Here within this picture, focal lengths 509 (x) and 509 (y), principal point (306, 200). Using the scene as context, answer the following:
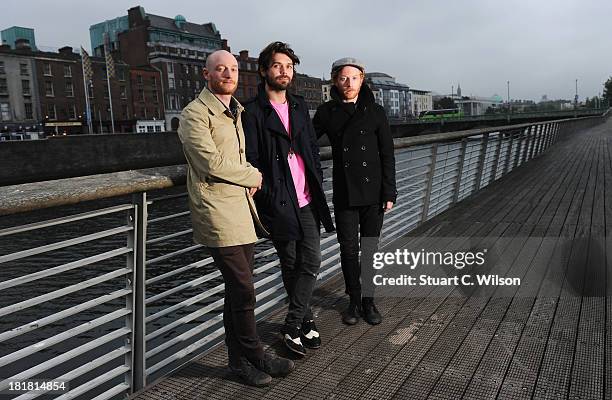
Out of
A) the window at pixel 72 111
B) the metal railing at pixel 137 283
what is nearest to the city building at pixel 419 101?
the window at pixel 72 111

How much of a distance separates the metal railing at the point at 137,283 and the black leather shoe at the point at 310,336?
1.61ft

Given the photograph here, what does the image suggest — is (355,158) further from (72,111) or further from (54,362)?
(72,111)

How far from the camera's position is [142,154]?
92.0ft

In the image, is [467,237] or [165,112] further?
[165,112]

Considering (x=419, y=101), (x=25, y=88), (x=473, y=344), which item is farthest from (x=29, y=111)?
(x=419, y=101)

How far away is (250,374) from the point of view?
102 inches

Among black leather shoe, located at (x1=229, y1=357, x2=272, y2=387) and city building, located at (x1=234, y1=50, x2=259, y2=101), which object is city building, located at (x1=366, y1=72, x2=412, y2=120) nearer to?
city building, located at (x1=234, y1=50, x2=259, y2=101)

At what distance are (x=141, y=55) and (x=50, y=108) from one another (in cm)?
2145

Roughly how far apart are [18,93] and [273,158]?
5329 cm

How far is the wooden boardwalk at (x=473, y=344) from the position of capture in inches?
98.0

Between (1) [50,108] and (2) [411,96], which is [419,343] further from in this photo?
(2) [411,96]

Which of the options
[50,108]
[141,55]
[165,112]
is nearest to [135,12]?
[141,55]

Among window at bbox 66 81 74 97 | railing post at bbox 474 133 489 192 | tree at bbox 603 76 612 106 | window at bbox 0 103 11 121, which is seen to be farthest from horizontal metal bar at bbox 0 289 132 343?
tree at bbox 603 76 612 106

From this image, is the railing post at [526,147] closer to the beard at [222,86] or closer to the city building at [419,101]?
the beard at [222,86]
